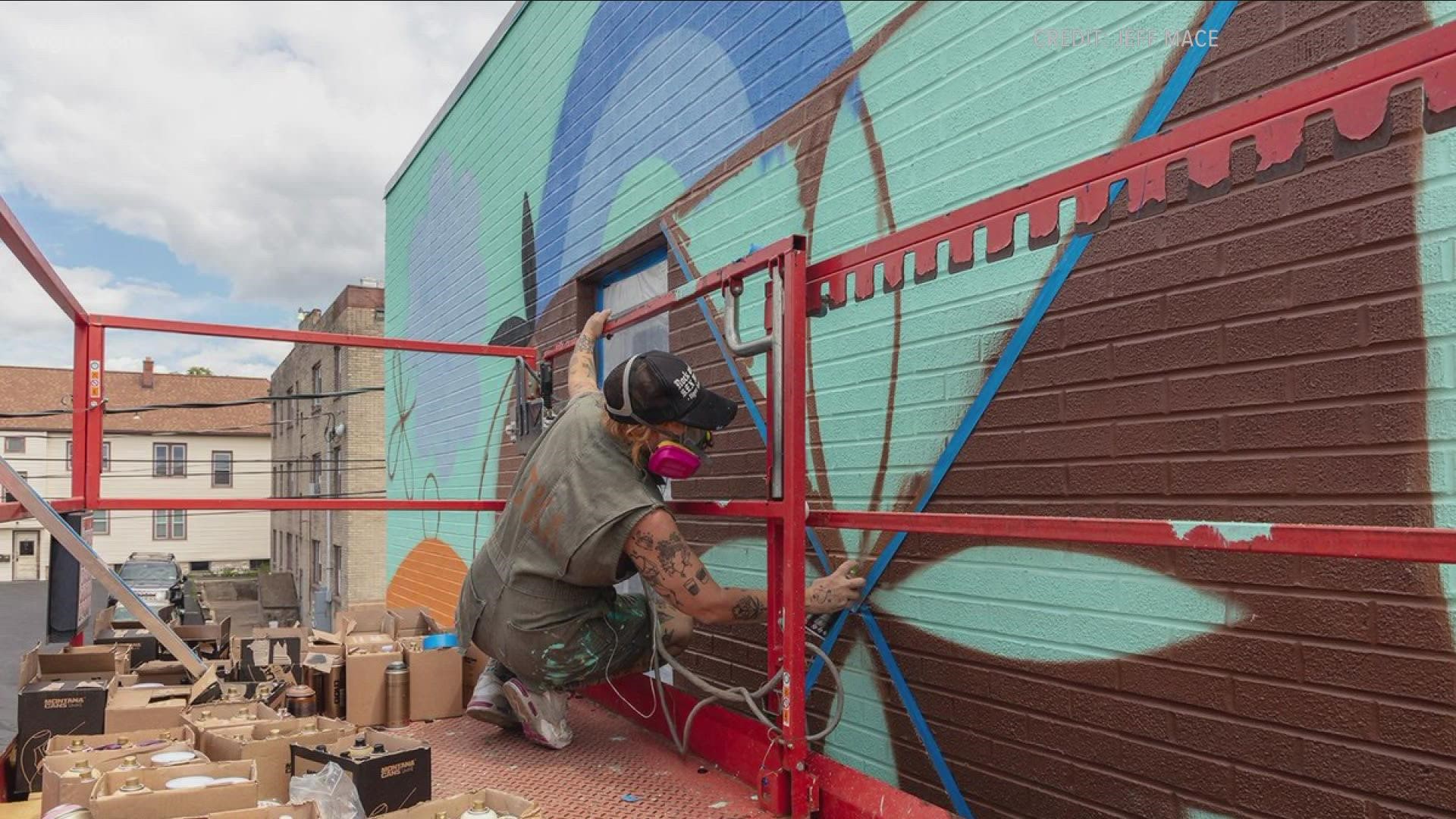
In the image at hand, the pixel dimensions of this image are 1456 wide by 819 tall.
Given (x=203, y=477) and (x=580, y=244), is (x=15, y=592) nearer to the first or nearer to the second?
(x=580, y=244)

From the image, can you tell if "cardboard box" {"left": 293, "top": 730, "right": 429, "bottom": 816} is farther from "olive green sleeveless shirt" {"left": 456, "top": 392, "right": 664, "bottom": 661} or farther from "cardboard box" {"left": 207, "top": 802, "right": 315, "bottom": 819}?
"olive green sleeveless shirt" {"left": 456, "top": 392, "right": 664, "bottom": 661}

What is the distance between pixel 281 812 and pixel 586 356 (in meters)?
2.17

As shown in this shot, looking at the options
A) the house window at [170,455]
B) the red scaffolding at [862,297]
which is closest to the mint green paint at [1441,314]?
the red scaffolding at [862,297]

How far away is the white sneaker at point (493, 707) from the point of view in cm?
331

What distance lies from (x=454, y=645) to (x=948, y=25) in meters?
3.18

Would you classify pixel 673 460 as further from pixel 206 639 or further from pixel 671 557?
pixel 206 639

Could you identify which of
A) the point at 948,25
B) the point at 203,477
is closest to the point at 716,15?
the point at 948,25

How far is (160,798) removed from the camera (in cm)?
212

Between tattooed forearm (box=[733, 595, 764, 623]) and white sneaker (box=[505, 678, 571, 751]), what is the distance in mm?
768

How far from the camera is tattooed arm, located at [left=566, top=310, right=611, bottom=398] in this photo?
150 inches

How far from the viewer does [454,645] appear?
3.92 m

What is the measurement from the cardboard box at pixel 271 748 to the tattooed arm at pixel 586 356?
160cm

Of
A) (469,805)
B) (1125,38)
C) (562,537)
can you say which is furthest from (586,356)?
(1125,38)

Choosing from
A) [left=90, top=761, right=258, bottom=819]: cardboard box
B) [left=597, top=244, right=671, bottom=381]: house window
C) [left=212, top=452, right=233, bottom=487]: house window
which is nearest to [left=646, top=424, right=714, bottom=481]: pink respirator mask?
[left=90, top=761, right=258, bottom=819]: cardboard box
